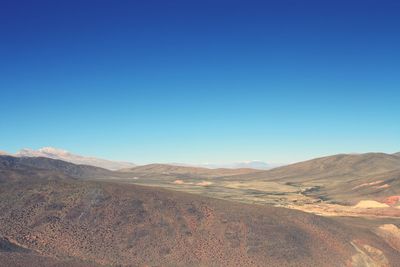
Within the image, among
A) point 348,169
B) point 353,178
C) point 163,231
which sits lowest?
point 163,231

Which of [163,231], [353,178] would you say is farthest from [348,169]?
[163,231]

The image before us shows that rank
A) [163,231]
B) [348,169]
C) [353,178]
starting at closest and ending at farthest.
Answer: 1. [163,231]
2. [353,178]
3. [348,169]

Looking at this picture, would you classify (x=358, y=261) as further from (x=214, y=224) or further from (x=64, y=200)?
(x=64, y=200)

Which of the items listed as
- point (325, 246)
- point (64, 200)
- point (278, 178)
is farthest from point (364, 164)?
point (64, 200)

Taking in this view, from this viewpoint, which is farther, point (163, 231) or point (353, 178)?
point (353, 178)

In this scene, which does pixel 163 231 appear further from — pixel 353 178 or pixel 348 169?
pixel 348 169

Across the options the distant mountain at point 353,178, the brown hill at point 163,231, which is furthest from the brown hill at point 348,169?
the brown hill at point 163,231

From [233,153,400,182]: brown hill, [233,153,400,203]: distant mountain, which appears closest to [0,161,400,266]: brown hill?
[233,153,400,203]: distant mountain

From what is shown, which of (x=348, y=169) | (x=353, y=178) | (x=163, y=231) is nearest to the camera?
(x=163, y=231)

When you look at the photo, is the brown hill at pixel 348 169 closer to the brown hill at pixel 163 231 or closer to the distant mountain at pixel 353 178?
the distant mountain at pixel 353 178
